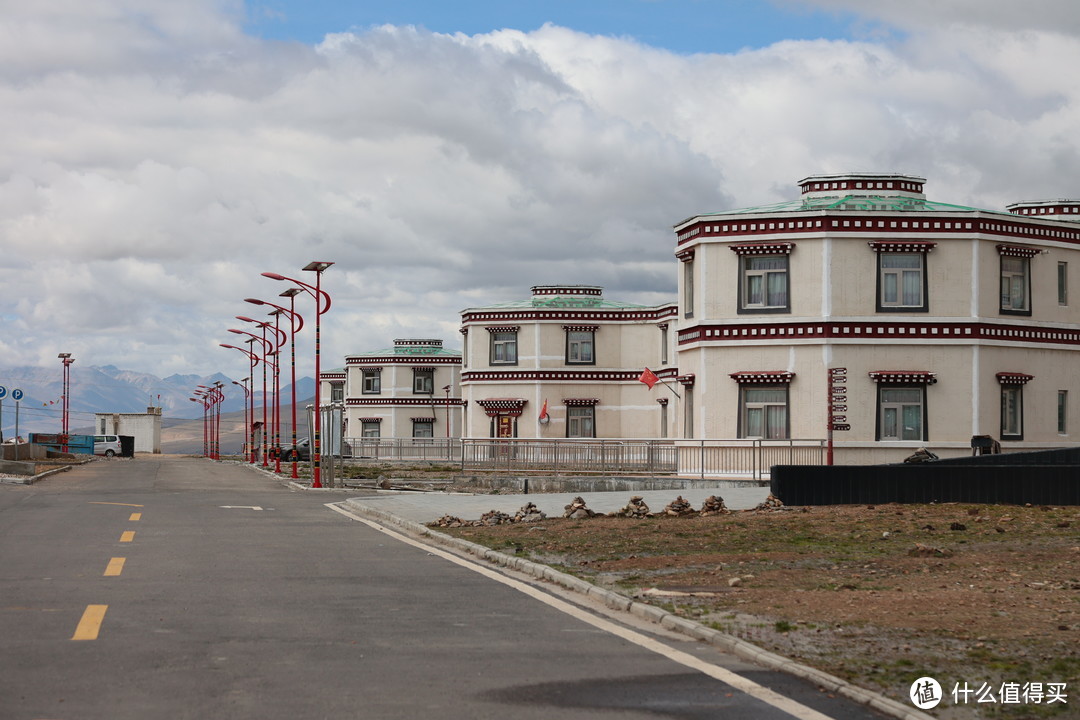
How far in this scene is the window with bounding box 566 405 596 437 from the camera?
72.2 metres

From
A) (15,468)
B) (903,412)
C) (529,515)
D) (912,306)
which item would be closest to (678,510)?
(529,515)

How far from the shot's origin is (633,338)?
7256 centimetres

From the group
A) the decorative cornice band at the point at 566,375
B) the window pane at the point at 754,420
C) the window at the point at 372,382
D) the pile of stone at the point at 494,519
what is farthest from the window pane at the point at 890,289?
the window at the point at 372,382

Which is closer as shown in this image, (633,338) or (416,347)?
(633,338)

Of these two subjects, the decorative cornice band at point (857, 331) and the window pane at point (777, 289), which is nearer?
the decorative cornice band at point (857, 331)

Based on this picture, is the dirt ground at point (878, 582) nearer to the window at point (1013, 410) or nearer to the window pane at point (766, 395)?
the window pane at point (766, 395)

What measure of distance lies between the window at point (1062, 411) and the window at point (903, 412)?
550cm

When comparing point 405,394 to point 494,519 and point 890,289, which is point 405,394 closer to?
point 890,289

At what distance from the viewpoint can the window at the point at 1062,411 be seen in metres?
41.5

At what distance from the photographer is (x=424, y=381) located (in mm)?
95562

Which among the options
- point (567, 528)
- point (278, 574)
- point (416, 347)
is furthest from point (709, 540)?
point (416, 347)

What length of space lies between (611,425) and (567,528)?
50.6m

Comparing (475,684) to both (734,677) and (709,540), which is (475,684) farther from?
(709,540)

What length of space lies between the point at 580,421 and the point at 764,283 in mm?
33580
